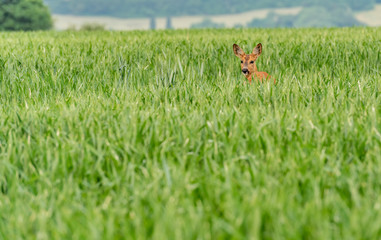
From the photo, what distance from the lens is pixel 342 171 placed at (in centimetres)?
191

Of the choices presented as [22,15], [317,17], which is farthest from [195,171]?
[317,17]

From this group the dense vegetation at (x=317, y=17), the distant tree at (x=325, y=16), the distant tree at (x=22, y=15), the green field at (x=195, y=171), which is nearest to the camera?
the green field at (x=195, y=171)

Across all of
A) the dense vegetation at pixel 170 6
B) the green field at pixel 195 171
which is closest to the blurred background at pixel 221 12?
the dense vegetation at pixel 170 6

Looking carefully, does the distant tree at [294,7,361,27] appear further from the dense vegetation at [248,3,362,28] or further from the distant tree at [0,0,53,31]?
the distant tree at [0,0,53,31]

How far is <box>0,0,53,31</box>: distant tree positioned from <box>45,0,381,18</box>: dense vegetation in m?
116

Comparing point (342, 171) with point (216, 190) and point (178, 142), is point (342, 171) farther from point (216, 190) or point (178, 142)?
point (178, 142)

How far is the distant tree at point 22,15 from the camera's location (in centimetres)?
4822

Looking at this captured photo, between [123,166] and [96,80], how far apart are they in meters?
2.90

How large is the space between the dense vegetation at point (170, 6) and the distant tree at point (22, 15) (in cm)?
11644

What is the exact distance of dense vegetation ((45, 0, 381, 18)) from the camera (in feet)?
545

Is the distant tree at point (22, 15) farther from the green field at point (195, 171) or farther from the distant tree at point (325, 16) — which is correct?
the distant tree at point (325, 16)

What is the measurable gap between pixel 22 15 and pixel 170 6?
134m

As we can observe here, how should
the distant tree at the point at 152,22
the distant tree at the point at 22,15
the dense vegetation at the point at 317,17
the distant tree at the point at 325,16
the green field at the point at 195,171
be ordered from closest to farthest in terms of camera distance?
A: 1. the green field at the point at 195,171
2. the distant tree at the point at 22,15
3. the distant tree at the point at 152,22
4. the distant tree at the point at 325,16
5. the dense vegetation at the point at 317,17

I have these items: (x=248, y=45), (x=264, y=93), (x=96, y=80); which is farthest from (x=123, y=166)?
→ (x=248, y=45)
